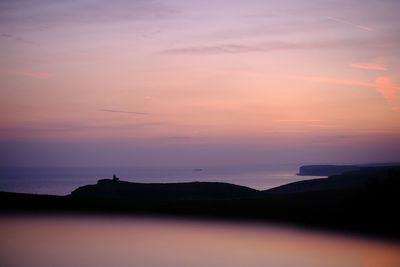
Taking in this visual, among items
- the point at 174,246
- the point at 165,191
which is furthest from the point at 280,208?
the point at 165,191

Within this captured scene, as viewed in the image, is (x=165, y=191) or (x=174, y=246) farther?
(x=165, y=191)

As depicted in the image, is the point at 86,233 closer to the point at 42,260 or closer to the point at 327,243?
the point at 42,260

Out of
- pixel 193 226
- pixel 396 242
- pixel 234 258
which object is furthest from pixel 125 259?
pixel 396 242

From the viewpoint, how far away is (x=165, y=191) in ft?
63.8

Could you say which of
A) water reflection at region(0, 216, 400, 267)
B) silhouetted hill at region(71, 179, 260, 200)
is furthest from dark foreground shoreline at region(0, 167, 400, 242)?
silhouetted hill at region(71, 179, 260, 200)

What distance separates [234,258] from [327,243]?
175cm

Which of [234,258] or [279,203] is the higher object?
[279,203]

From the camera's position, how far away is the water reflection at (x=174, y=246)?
4.97 m

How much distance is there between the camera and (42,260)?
4797 mm

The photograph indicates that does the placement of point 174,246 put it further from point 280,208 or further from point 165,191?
point 165,191

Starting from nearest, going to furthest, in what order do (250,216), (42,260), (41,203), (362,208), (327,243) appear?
(42,260)
(327,243)
(250,216)
(362,208)
(41,203)

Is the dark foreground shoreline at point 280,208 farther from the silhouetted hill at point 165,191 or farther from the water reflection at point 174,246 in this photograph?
the silhouetted hill at point 165,191

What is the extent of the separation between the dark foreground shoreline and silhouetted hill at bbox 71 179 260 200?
27.1ft

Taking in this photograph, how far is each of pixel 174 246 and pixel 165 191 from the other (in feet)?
45.1
